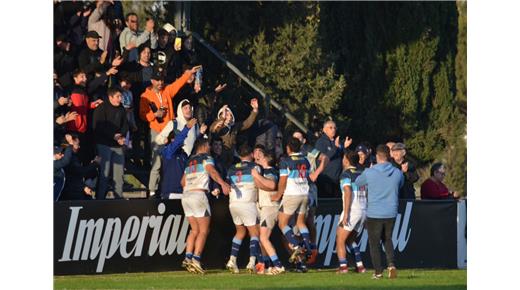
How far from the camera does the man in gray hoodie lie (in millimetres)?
18250

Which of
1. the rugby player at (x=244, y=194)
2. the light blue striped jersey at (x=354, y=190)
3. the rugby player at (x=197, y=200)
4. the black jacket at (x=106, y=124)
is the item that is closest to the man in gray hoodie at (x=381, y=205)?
the light blue striped jersey at (x=354, y=190)

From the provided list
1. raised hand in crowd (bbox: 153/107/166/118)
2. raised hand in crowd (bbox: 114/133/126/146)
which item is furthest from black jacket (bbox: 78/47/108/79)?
raised hand in crowd (bbox: 114/133/126/146)

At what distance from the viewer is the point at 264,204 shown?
64.4ft

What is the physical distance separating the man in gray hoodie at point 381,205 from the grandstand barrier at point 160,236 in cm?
248

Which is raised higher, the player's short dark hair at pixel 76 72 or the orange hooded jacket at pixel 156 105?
the player's short dark hair at pixel 76 72

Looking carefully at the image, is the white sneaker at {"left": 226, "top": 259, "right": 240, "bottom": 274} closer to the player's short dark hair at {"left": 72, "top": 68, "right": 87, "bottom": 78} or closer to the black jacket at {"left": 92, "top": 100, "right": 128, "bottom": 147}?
the black jacket at {"left": 92, "top": 100, "right": 128, "bottom": 147}

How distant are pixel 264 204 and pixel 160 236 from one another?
1.64 meters

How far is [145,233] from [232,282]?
2.05 metres

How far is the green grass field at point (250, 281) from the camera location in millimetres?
17031

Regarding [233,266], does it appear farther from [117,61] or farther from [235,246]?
[117,61]

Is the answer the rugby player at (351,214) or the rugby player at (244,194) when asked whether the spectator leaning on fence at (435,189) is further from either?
the rugby player at (244,194)

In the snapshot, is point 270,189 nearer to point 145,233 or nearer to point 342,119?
point 145,233

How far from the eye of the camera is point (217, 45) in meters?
25.0

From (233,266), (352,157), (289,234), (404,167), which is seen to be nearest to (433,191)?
(404,167)
